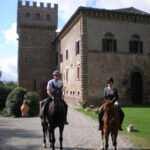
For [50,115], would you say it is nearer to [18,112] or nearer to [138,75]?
[18,112]

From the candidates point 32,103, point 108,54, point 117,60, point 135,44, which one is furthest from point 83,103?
point 135,44

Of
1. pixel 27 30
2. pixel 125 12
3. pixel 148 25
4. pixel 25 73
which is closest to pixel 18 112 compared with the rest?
pixel 125 12

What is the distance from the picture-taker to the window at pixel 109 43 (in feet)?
74.9

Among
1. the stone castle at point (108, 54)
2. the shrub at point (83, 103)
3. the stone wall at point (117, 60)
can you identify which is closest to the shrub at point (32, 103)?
the shrub at point (83, 103)

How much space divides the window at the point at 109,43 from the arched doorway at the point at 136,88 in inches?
158

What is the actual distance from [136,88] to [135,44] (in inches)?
206

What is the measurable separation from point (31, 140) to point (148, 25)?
70.2 feet

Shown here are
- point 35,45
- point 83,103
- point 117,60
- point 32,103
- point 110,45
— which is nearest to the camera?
point 32,103

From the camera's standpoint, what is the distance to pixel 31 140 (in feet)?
27.5

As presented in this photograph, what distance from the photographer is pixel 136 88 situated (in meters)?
23.8

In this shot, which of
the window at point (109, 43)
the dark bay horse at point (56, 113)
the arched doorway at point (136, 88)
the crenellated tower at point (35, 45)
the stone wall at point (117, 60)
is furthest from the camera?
the crenellated tower at point (35, 45)

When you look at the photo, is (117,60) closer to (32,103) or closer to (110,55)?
(110,55)

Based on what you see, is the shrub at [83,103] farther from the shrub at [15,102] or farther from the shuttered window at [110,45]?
the shrub at [15,102]

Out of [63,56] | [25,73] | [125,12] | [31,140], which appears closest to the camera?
[31,140]
